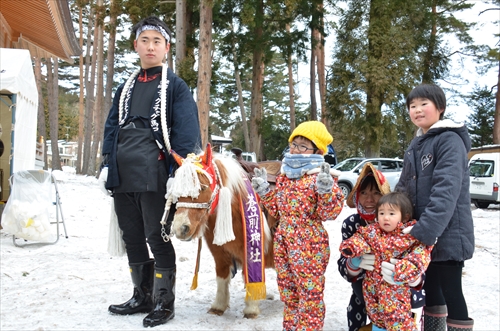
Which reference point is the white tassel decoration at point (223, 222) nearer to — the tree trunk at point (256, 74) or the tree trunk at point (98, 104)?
the tree trunk at point (256, 74)

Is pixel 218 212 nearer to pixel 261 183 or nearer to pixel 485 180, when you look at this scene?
pixel 261 183

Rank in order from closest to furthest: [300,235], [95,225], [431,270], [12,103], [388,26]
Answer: [431,270] < [300,235] < [12,103] < [95,225] < [388,26]

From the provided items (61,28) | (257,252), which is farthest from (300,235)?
(61,28)

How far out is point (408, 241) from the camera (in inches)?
93.7

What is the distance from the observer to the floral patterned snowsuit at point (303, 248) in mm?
2678

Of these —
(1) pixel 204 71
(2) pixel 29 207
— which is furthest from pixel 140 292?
(1) pixel 204 71

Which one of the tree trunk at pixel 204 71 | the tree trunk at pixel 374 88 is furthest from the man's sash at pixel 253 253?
the tree trunk at pixel 374 88

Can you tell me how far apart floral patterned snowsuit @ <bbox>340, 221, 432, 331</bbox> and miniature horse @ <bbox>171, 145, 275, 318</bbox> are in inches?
38.6

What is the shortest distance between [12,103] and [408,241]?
271 inches

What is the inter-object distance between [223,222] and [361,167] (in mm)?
12199

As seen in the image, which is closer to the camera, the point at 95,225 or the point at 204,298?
the point at 204,298

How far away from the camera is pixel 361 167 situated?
1459 centimetres

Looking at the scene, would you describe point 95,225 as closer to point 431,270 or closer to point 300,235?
point 300,235

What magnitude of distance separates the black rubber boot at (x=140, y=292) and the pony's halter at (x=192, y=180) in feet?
2.83
